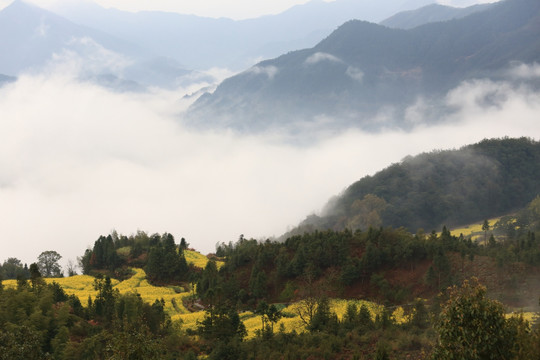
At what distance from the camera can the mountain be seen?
15338 cm

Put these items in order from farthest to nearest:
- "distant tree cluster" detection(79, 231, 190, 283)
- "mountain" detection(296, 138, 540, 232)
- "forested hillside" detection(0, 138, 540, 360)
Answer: "mountain" detection(296, 138, 540, 232), "distant tree cluster" detection(79, 231, 190, 283), "forested hillside" detection(0, 138, 540, 360)

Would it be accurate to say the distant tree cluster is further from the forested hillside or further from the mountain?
the mountain

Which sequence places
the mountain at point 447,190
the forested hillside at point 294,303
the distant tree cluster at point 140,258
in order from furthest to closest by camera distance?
the mountain at point 447,190 < the distant tree cluster at point 140,258 < the forested hillside at point 294,303

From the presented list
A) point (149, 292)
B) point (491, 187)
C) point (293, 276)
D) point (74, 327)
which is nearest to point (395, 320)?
point (293, 276)

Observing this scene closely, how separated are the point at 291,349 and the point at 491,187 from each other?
472 ft

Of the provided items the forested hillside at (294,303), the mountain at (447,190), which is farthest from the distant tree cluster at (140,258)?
the mountain at (447,190)

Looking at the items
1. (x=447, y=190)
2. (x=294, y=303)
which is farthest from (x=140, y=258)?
(x=447, y=190)

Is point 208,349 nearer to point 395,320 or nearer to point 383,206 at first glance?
point 395,320

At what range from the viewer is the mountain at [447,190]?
15338 cm

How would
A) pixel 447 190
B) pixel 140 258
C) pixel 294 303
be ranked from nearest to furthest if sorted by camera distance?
pixel 294 303 < pixel 140 258 < pixel 447 190

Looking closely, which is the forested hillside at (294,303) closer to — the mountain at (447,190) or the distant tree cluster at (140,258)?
the distant tree cluster at (140,258)

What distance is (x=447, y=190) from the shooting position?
161m

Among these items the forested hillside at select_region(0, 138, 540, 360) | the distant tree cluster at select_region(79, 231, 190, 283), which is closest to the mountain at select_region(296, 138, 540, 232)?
the forested hillside at select_region(0, 138, 540, 360)

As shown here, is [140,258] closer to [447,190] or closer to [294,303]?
[294,303]
